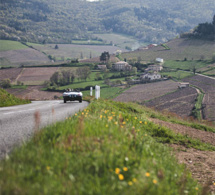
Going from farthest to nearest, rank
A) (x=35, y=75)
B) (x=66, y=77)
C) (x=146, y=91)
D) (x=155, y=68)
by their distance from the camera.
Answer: (x=155, y=68) < (x=35, y=75) < (x=66, y=77) < (x=146, y=91)

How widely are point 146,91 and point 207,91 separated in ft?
78.2

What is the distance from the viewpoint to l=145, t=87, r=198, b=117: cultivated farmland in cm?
7888

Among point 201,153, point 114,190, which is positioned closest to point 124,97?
point 201,153

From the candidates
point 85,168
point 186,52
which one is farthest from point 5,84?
point 85,168

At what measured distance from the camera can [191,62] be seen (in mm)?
149250

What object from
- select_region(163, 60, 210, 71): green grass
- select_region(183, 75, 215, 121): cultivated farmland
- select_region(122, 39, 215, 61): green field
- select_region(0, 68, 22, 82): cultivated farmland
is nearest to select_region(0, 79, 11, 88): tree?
select_region(0, 68, 22, 82): cultivated farmland

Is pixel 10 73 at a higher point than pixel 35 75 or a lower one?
higher

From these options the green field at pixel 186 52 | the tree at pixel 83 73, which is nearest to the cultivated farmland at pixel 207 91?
the green field at pixel 186 52

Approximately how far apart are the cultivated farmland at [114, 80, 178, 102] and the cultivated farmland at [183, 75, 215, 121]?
932 cm

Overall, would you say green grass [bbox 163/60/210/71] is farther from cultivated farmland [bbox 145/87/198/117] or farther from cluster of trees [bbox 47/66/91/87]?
cluster of trees [bbox 47/66/91/87]

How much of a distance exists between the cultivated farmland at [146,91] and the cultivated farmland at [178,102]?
169 inches

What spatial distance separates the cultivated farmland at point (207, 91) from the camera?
70.8m

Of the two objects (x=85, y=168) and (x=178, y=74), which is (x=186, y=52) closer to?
(x=178, y=74)

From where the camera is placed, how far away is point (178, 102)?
87750mm
